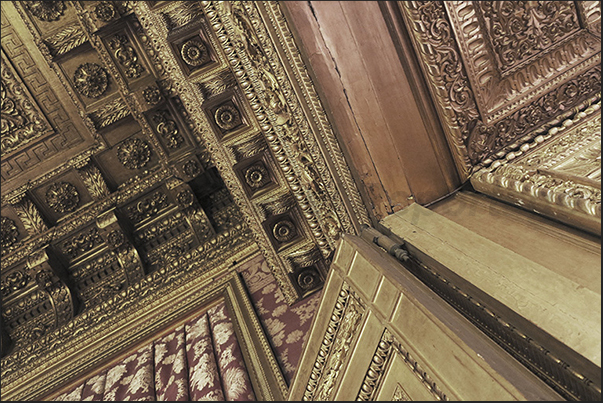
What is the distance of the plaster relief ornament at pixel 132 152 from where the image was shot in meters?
2.58

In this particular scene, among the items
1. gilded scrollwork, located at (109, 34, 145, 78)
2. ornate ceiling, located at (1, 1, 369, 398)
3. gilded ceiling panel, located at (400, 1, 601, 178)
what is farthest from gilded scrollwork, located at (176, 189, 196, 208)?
gilded ceiling panel, located at (400, 1, 601, 178)

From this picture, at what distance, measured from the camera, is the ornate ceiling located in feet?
5.67

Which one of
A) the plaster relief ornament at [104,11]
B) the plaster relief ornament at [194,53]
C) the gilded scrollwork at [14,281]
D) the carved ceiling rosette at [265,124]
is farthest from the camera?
the gilded scrollwork at [14,281]

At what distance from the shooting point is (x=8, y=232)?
104 inches

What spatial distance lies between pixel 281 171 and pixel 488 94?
81 cm

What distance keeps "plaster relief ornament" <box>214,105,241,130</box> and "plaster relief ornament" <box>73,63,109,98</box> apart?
1182mm

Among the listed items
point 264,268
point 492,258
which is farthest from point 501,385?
point 264,268

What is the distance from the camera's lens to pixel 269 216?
175cm

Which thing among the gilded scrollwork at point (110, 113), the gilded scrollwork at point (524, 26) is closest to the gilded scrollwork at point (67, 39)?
the gilded scrollwork at point (110, 113)

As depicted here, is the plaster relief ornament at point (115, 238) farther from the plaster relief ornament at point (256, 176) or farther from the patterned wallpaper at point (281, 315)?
the plaster relief ornament at point (256, 176)

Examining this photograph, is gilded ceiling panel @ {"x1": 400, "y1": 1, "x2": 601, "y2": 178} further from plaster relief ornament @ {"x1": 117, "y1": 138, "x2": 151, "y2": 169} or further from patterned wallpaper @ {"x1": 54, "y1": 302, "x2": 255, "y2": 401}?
plaster relief ornament @ {"x1": 117, "y1": 138, "x2": 151, "y2": 169}

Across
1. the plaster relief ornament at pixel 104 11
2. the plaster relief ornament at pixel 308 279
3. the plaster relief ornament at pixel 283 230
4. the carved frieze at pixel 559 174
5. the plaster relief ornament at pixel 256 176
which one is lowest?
the plaster relief ornament at pixel 308 279

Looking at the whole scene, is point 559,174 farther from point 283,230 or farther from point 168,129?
point 168,129

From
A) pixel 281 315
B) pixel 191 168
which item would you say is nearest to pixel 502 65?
pixel 281 315
